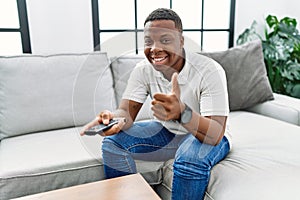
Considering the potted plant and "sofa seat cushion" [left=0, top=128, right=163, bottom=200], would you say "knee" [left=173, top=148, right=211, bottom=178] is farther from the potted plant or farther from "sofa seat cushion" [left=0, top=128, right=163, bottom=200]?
the potted plant

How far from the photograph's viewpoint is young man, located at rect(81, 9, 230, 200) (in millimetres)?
848

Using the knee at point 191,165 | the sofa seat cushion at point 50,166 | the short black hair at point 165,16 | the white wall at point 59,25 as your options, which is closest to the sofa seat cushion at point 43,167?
the sofa seat cushion at point 50,166

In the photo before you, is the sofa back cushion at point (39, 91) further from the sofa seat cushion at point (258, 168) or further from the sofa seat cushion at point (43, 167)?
the sofa seat cushion at point (258, 168)

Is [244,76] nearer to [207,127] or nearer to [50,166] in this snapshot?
[207,127]

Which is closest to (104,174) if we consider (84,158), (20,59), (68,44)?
(84,158)

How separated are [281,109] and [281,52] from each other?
77 centimetres

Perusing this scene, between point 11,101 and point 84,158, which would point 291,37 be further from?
point 11,101

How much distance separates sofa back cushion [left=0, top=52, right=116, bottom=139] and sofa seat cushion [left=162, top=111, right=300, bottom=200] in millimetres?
626

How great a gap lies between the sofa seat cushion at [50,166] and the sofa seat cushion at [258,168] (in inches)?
11.3

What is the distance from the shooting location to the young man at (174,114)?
0.85 m

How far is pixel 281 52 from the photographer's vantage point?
2195mm

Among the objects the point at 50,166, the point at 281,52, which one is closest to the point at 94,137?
the point at 50,166

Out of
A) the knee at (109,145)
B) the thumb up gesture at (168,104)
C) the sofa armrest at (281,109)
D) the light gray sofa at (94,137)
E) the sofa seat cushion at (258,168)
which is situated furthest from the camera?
the sofa armrest at (281,109)

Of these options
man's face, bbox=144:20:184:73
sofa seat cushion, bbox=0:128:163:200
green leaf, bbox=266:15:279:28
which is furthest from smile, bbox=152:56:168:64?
green leaf, bbox=266:15:279:28
